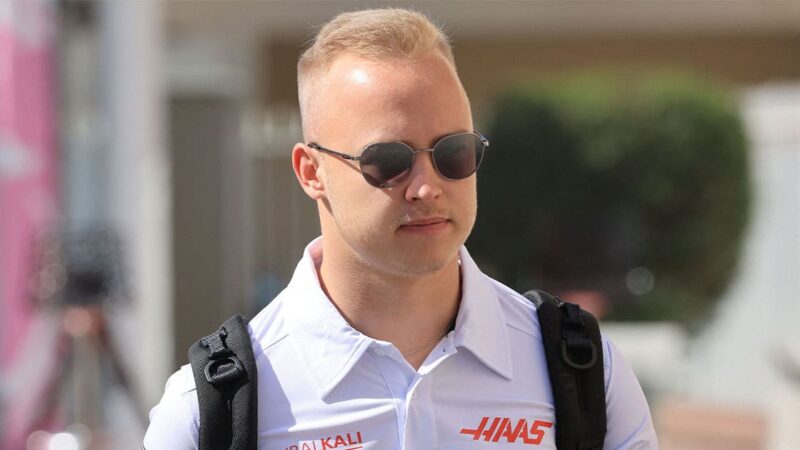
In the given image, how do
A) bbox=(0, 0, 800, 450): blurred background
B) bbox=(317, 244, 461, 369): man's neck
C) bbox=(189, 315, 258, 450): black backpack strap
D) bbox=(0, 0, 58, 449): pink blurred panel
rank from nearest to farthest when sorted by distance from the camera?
bbox=(189, 315, 258, 450): black backpack strap, bbox=(317, 244, 461, 369): man's neck, bbox=(0, 0, 58, 449): pink blurred panel, bbox=(0, 0, 800, 450): blurred background

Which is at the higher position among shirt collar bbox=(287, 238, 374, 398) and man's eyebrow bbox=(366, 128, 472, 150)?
man's eyebrow bbox=(366, 128, 472, 150)

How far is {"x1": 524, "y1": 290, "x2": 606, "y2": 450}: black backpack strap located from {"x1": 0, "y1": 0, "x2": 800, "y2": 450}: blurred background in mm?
4286

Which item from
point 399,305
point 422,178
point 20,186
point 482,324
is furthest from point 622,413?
point 20,186

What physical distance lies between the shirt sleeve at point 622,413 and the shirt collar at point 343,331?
157 millimetres

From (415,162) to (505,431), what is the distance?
41cm

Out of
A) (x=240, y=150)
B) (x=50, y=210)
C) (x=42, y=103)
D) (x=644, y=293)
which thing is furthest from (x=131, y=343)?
(x=240, y=150)

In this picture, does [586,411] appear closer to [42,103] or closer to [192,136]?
[42,103]

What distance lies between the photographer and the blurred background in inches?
246

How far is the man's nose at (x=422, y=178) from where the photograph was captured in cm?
180

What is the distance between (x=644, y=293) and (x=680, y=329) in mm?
436

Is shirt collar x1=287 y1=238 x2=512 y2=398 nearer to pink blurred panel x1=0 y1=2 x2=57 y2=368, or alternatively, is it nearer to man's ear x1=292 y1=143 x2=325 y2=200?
man's ear x1=292 y1=143 x2=325 y2=200

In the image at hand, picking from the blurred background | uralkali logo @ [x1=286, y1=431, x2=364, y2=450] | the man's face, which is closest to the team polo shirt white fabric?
uralkali logo @ [x1=286, y1=431, x2=364, y2=450]

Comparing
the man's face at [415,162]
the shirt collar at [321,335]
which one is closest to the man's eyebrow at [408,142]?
the man's face at [415,162]

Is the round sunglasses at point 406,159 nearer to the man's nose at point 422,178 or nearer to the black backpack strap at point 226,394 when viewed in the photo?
the man's nose at point 422,178
